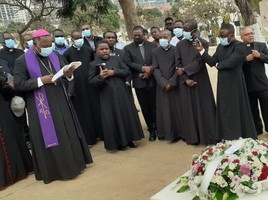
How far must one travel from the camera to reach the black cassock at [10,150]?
17.1 feet

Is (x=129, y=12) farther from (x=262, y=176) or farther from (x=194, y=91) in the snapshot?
(x=262, y=176)

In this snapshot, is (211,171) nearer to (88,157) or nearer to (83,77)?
(88,157)

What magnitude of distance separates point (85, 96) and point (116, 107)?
3.02 feet

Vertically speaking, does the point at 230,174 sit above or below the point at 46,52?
below

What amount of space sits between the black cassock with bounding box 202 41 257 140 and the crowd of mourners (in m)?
0.01

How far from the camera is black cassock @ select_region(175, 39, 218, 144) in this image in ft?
18.8

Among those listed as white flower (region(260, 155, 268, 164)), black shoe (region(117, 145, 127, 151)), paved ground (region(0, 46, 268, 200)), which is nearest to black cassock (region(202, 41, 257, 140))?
paved ground (region(0, 46, 268, 200))

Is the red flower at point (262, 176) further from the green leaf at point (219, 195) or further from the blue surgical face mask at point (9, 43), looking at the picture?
the blue surgical face mask at point (9, 43)

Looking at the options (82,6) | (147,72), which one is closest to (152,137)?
(147,72)

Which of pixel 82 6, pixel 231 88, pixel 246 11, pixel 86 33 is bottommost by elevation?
pixel 231 88

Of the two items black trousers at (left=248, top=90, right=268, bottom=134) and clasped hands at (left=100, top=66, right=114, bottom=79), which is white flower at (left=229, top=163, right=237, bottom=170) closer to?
black trousers at (left=248, top=90, right=268, bottom=134)

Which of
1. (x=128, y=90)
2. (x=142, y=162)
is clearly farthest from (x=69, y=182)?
(x=128, y=90)

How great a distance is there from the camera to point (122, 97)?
240 inches

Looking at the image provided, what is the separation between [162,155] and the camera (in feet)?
19.0
